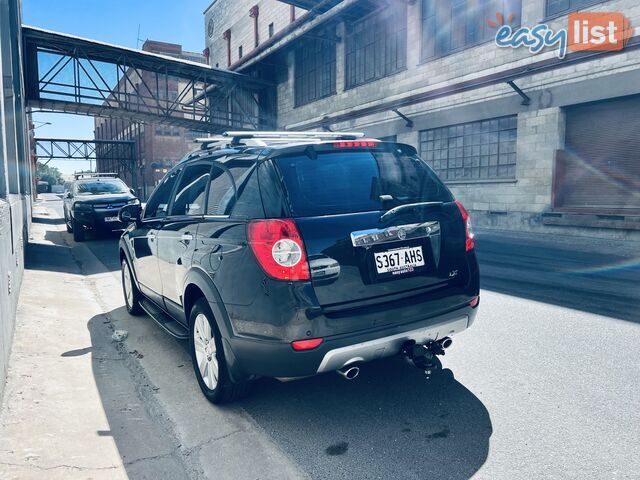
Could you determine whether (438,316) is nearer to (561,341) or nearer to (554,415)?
(554,415)

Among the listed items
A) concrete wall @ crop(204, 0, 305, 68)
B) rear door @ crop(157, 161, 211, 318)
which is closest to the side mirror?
rear door @ crop(157, 161, 211, 318)

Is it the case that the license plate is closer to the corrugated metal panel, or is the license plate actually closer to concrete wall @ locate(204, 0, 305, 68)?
the corrugated metal panel

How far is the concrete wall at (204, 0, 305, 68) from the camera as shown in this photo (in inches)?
1188

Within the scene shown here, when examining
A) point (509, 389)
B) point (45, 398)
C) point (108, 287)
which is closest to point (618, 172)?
point (509, 389)

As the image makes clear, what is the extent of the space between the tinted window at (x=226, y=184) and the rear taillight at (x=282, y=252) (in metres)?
→ 0.57

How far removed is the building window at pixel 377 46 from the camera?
1906 centimetres

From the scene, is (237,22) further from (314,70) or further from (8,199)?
(8,199)

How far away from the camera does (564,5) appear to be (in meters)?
13.0

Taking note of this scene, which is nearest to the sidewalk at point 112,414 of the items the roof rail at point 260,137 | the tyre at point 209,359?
the tyre at point 209,359

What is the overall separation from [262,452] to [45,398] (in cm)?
185

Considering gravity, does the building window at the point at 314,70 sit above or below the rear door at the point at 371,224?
above

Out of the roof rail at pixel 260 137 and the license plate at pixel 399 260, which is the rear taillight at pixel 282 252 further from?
the roof rail at pixel 260 137

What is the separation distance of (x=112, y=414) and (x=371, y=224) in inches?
87.9

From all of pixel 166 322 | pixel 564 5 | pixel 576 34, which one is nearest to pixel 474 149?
pixel 576 34
